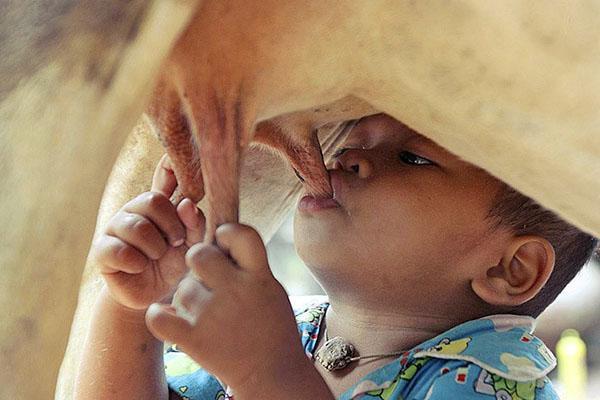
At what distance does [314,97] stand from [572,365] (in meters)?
2.84

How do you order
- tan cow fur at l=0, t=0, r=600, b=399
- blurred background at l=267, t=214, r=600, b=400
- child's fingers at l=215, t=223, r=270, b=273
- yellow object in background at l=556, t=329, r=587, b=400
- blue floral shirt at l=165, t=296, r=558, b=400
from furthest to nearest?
blurred background at l=267, t=214, r=600, b=400 < yellow object in background at l=556, t=329, r=587, b=400 < blue floral shirt at l=165, t=296, r=558, b=400 < child's fingers at l=215, t=223, r=270, b=273 < tan cow fur at l=0, t=0, r=600, b=399

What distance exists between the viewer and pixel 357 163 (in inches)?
39.9

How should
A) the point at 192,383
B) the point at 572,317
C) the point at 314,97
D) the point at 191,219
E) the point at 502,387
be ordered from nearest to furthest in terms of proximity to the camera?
the point at 314,97, the point at 191,219, the point at 502,387, the point at 192,383, the point at 572,317

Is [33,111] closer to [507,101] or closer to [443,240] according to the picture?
[507,101]

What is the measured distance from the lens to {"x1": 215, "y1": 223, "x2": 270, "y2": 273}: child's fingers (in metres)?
0.73

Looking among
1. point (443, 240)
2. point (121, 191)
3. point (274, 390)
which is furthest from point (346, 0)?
point (121, 191)

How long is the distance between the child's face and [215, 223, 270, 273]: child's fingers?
0.84ft

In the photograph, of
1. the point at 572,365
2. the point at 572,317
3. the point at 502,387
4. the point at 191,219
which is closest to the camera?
the point at 191,219

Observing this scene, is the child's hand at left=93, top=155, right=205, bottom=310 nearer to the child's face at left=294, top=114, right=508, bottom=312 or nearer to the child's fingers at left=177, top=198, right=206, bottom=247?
the child's fingers at left=177, top=198, right=206, bottom=247

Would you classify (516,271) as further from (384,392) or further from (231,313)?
(231,313)

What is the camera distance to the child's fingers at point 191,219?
900 mm

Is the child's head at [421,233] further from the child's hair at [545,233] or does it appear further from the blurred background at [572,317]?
the blurred background at [572,317]

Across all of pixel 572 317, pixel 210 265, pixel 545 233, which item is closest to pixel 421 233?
pixel 545 233

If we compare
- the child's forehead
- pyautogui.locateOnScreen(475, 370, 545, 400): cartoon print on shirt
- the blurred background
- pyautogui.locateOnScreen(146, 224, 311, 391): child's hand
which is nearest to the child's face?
the child's forehead
